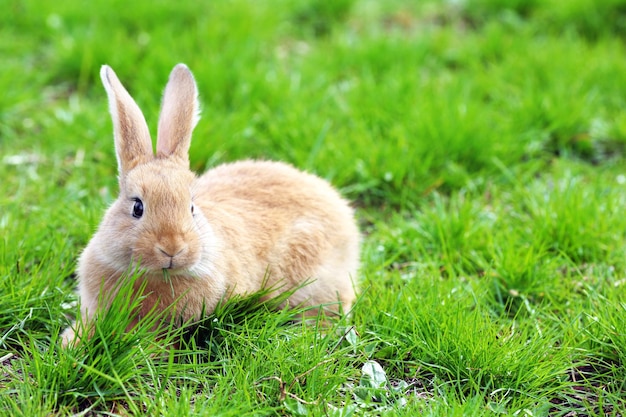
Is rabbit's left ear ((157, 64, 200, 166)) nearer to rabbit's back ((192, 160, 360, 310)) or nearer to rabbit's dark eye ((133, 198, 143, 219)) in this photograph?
rabbit's back ((192, 160, 360, 310))

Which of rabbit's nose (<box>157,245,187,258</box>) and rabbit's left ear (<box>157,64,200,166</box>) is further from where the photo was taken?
rabbit's left ear (<box>157,64,200,166</box>)

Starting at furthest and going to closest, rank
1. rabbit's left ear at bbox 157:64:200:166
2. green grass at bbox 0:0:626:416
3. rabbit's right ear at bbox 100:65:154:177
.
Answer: rabbit's left ear at bbox 157:64:200:166
rabbit's right ear at bbox 100:65:154:177
green grass at bbox 0:0:626:416

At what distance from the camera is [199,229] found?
337cm

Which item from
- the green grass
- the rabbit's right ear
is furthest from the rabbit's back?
the rabbit's right ear

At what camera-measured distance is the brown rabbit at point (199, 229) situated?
3264 millimetres

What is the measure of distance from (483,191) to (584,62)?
1917mm

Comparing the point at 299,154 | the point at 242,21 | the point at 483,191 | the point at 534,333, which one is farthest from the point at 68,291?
the point at 242,21

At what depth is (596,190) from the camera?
484 cm

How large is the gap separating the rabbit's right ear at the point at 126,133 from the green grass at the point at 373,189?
635mm

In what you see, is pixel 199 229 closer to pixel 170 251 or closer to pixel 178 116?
pixel 170 251

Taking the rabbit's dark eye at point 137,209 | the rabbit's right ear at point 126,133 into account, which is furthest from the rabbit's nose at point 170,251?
the rabbit's right ear at point 126,133

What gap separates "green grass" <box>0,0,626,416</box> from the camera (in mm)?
3264

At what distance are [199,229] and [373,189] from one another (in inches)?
72.0

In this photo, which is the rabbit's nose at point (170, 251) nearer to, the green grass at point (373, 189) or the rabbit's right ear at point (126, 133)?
the green grass at point (373, 189)
